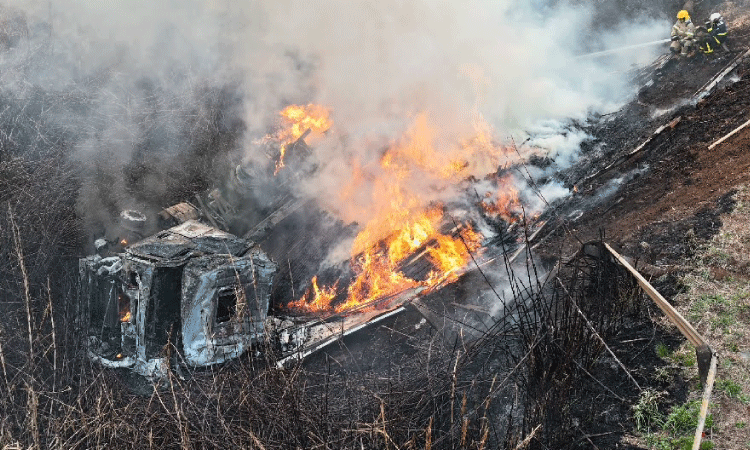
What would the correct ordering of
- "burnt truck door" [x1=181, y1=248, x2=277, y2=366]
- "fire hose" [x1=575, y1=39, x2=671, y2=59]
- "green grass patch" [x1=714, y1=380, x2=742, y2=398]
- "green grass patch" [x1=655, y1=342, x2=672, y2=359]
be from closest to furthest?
"green grass patch" [x1=714, y1=380, x2=742, y2=398], "green grass patch" [x1=655, y1=342, x2=672, y2=359], "burnt truck door" [x1=181, y1=248, x2=277, y2=366], "fire hose" [x1=575, y1=39, x2=671, y2=59]

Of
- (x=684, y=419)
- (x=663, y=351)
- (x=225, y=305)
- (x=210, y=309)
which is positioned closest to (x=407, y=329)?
(x=225, y=305)

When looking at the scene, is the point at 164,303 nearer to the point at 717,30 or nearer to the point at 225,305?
the point at 225,305

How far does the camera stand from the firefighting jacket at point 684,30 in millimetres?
12789

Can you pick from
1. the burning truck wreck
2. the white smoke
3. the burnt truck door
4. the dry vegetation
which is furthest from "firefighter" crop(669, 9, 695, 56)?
the burnt truck door

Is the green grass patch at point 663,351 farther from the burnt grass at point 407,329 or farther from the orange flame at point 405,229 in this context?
the orange flame at point 405,229

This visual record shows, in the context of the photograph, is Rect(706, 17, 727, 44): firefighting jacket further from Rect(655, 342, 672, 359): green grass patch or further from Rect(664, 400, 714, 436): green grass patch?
Rect(664, 400, 714, 436): green grass patch

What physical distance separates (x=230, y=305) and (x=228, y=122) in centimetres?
668

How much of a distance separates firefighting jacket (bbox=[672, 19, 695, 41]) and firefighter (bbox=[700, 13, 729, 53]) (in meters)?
0.32

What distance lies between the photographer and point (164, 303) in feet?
25.9

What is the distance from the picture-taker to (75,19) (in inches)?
580

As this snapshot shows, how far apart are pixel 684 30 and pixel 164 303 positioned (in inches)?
472

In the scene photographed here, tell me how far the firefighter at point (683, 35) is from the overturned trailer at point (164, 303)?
10334 millimetres

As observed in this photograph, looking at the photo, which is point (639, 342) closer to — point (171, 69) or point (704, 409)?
point (704, 409)

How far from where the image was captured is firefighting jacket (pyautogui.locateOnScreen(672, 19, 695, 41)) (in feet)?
42.0
